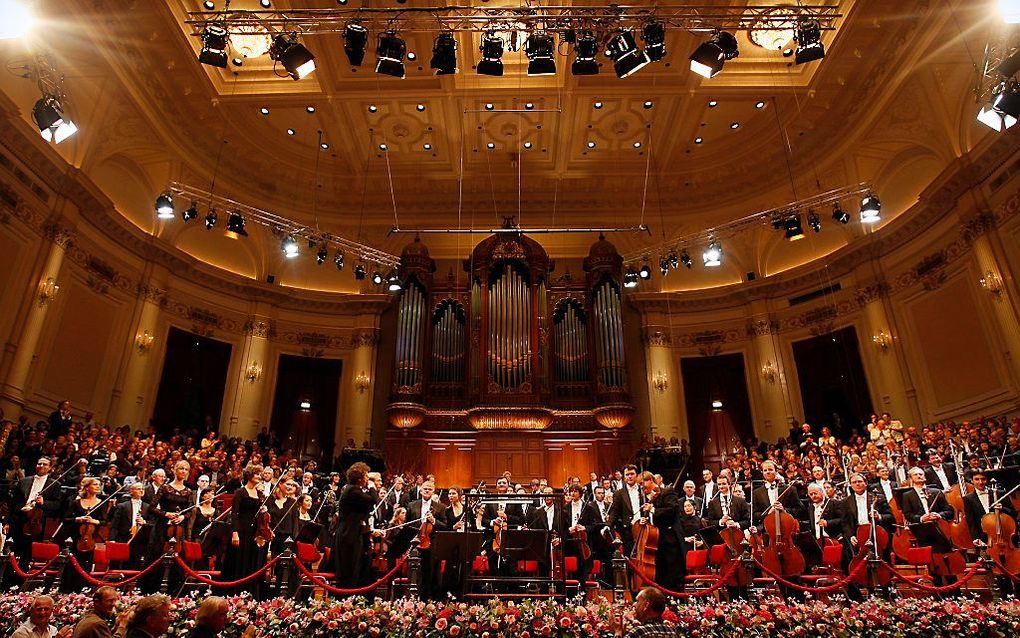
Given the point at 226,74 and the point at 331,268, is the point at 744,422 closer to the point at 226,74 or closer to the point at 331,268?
the point at 331,268

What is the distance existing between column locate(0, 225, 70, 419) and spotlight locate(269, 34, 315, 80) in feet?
17.2

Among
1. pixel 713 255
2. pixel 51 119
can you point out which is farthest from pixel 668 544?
pixel 51 119

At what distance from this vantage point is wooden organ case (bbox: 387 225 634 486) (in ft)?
38.2

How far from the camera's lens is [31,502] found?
614 centimetres

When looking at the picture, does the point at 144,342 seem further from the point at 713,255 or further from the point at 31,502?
the point at 713,255

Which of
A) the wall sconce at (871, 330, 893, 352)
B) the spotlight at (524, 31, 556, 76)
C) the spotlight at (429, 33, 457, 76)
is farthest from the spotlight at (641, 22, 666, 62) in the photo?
the wall sconce at (871, 330, 893, 352)

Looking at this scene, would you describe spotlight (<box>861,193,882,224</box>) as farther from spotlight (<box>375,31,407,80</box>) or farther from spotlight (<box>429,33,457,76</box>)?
spotlight (<box>375,31,407,80</box>)

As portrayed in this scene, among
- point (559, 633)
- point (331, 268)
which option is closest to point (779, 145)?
point (331, 268)

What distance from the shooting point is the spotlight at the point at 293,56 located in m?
7.57

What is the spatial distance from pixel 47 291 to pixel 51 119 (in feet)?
10.9

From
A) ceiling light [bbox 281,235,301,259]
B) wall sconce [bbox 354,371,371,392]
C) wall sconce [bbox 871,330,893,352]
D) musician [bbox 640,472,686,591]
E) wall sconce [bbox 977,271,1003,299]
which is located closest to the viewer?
musician [bbox 640,472,686,591]

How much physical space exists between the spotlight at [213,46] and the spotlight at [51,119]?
203 cm

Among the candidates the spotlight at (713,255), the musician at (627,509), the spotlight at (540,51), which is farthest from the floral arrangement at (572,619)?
the spotlight at (713,255)

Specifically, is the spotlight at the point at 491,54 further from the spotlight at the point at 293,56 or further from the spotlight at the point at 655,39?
the spotlight at the point at 293,56
